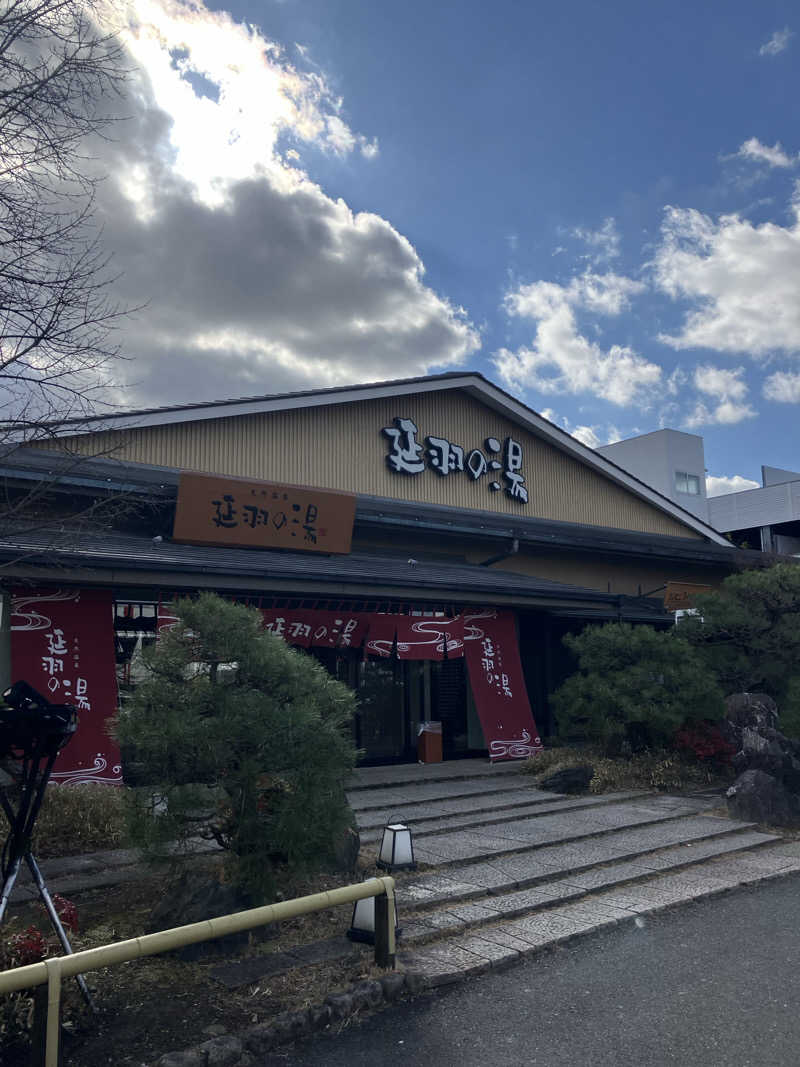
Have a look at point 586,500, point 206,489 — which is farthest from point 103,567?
point 586,500

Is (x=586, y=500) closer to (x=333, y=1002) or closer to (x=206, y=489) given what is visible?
(x=206, y=489)

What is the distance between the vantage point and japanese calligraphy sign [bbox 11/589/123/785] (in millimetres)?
9812

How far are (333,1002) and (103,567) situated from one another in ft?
22.0

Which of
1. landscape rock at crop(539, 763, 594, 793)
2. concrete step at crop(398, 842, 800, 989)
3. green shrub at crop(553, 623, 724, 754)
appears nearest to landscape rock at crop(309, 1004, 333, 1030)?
concrete step at crop(398, 842, 800, 989)

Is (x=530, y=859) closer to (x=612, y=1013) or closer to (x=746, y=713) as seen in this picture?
(x=612, y=1013)

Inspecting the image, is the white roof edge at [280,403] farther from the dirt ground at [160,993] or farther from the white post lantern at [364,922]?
the white post lantern at [364,922]

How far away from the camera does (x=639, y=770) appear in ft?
43.2

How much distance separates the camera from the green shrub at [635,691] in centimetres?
1307

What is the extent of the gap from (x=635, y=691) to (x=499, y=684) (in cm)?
247

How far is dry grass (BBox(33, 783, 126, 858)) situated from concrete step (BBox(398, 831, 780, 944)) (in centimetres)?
337

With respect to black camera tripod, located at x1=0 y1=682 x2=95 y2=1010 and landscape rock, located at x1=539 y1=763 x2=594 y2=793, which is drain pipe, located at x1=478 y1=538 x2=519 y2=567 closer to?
landscape rock, located at x1=539 y1=763 x2=594 y2=793

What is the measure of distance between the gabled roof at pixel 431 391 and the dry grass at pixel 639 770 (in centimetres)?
840

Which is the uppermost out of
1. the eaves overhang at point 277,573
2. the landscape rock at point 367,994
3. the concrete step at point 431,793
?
the eaves overhang at point 277,573

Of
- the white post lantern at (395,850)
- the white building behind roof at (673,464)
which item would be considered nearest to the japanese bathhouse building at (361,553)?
the white post lantern at (395,850)
